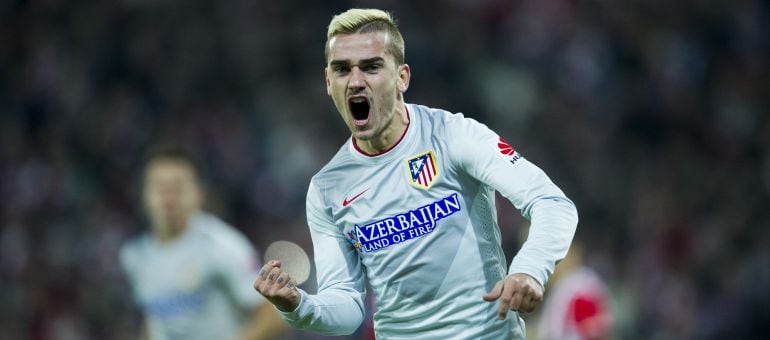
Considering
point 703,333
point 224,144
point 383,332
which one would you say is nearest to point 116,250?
point 224,144

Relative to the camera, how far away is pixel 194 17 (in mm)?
12750

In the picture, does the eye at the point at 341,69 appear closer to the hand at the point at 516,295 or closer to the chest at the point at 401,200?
the chest at the point at 401,200

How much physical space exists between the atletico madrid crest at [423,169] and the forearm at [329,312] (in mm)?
472

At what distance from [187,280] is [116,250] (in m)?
4.76

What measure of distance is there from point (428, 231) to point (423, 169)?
8.2 inches

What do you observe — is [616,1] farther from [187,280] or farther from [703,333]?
[187,280]

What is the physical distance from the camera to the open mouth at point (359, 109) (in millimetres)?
3750

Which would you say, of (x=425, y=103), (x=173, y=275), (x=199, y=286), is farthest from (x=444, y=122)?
(x=425, y=103)

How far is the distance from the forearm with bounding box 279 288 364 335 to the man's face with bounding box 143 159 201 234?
2644 mm

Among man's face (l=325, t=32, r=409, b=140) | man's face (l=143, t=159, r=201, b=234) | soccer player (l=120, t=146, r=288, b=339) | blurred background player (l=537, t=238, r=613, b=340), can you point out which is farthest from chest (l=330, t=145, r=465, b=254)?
blurred background player (l=537, t=238, r=613, b=340)

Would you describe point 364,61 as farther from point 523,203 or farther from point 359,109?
point 523,203

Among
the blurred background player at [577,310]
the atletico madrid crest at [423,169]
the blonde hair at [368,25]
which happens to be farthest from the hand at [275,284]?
the blurred background player at [577,310]

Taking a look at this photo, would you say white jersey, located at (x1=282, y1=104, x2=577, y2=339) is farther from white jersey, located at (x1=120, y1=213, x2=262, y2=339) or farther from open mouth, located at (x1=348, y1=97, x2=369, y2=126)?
white jersey, located at (x1=120, y1=213, x2=262, y2=339)

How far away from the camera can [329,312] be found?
373 centimetres
